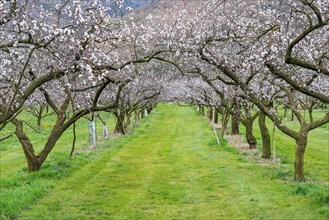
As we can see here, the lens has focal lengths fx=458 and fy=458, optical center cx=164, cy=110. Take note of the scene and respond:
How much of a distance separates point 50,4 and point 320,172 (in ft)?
51.6

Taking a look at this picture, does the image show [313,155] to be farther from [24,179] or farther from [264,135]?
[24,179]

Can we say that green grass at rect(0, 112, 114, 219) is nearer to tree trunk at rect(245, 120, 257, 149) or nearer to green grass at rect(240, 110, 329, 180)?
tree trunk at rect(245, 120, 257, 149)

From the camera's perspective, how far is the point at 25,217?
13477 mm

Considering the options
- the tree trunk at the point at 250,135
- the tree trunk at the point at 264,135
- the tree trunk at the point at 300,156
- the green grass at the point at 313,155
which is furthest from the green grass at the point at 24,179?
the green grass at the point at 313,155

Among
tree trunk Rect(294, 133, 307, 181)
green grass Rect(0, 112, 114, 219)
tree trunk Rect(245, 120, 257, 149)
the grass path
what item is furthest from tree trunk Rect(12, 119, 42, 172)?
tree trunk Rect(245, 120, 257, 149)

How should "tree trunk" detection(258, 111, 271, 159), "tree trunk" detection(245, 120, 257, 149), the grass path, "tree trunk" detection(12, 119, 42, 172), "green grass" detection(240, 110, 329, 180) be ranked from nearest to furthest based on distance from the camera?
the grass path
"tree trunk" detection(12, 119, 42, 172)
"green grass" detection(240, 110, 329, 180)
"tree trunk" detection(258, 111, 271, 159)
"tree trunk" detection(245, 120, 257, 149)

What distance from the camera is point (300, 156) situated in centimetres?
1795

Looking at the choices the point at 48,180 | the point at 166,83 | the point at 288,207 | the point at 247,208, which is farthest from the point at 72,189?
the point at 166,83

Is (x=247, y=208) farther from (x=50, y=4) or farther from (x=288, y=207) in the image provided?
(x=50, y=4)

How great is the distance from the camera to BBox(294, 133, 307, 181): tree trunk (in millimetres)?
17592

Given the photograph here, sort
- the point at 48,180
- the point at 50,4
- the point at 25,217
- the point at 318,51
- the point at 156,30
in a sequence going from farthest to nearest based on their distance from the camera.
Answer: the point at 156,30, the point at 48,180, the point at 318,51, the point at 25,217, the point at 50,4

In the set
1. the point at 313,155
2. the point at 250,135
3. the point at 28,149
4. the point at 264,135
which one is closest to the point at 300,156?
the point at 264,135

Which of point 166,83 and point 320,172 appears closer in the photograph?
point 320,172

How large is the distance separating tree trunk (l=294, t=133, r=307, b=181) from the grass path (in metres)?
0.59
